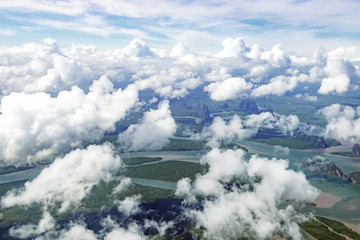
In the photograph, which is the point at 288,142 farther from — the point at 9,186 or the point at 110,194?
the point at 9,186

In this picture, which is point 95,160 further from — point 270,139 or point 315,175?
point 270,139

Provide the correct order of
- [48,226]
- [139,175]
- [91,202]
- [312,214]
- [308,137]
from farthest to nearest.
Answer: [308,137]
[139,175]
[91,202]
[312,214]
[48,226]

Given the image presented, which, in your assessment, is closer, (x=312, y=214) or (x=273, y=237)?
(x=273, y=237)

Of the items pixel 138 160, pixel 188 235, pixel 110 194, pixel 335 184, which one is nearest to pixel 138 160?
pixel 138 160

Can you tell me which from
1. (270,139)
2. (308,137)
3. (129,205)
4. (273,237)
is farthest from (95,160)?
(308,137)

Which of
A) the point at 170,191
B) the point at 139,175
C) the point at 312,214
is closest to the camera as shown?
the point at 312,214

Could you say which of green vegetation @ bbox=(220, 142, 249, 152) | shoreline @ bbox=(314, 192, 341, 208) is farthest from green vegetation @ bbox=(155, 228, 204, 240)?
green vegetation @ bbox=(220, 142, 249, 152)

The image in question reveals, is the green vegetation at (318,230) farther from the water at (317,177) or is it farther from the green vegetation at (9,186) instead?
the green vegetation at (9,186)
